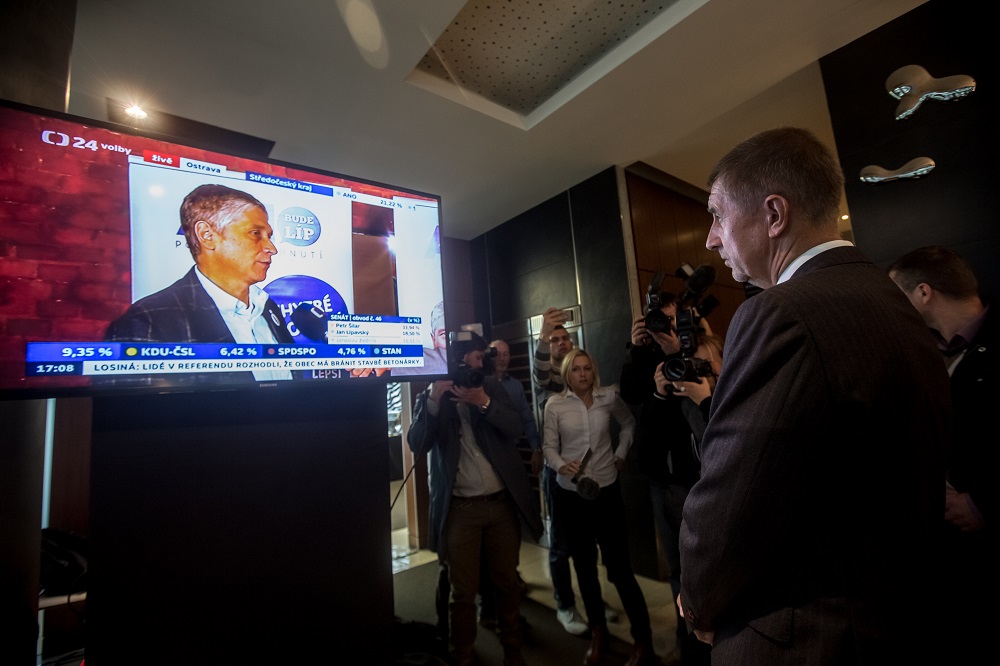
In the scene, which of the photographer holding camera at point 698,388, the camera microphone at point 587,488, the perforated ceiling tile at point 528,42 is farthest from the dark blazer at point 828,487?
the perforated ceiling tile at point 528,42

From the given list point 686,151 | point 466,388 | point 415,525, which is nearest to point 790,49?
point 686,151

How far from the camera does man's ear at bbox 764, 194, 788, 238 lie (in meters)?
1.02

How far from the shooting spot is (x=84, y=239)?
93cm

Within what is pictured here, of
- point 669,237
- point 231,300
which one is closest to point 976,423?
point 231,300

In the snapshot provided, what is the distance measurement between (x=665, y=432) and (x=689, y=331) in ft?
2.03

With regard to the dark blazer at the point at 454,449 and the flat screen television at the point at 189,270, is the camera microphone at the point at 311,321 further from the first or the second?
the dark blazer at the point at 454,449

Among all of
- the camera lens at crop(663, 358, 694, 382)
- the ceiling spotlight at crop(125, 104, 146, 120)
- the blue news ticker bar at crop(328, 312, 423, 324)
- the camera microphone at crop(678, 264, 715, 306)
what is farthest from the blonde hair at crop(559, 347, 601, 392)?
the ceiling spotlight at crop(125, 104, 146, 120)

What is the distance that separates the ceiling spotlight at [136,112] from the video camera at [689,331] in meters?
3.27

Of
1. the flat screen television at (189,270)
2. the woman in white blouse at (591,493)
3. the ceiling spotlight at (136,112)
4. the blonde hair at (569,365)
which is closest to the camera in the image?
the flat screen television at (189,270)

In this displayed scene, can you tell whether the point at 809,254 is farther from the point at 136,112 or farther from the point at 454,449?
the point at 136,112

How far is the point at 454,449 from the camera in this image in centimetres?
236

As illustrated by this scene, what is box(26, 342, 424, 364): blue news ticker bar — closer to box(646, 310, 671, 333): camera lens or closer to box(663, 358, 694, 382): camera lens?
box(663, 358, 694, 382): camera lens

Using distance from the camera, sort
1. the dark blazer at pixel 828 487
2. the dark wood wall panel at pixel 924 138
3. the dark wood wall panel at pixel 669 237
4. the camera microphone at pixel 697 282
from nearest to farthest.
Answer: the dark blazer at pixel 828 487
the camera microphone at pixel 697 282
the dark wood wall panel at pixel 924 138
the dark wood wall panel at pixel 669 237

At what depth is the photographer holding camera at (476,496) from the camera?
7.35ft
